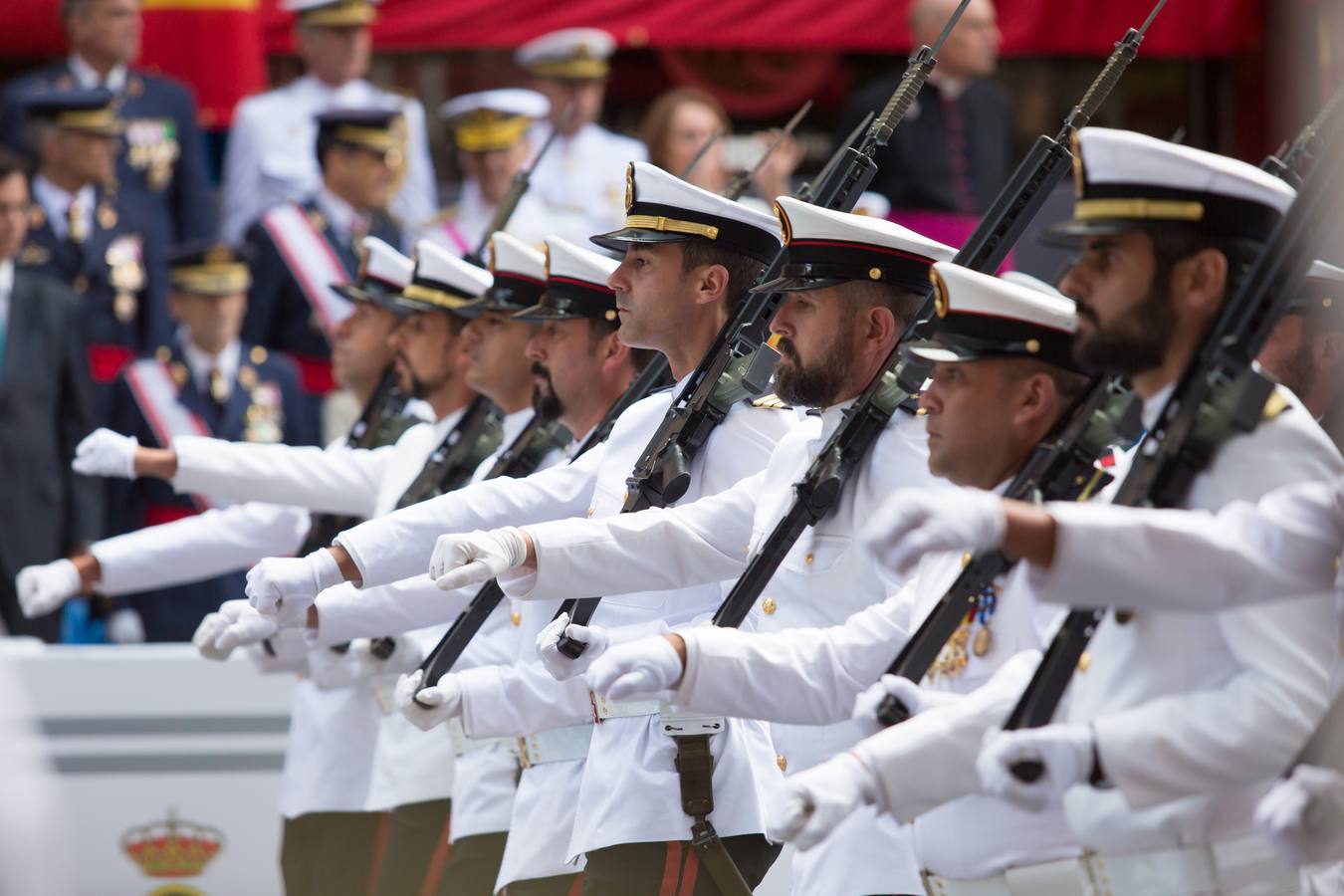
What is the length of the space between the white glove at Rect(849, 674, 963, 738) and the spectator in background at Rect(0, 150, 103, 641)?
19.7ft

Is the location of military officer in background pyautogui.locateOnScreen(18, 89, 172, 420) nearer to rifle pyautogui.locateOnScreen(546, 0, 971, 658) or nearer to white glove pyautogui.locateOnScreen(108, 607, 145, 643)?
white glove pyautogui.locateOnScreen(108, 607, 145, 643)

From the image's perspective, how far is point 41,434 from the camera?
915 centimetres

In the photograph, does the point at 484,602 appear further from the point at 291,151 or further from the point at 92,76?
the point at 92,76

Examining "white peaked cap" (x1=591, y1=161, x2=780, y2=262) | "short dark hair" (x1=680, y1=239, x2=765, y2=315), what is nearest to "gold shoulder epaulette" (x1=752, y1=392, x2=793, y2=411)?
"short dark hair" (x1=680, y1=239, x2=765, y2=315)

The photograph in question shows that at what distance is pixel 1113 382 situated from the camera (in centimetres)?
398

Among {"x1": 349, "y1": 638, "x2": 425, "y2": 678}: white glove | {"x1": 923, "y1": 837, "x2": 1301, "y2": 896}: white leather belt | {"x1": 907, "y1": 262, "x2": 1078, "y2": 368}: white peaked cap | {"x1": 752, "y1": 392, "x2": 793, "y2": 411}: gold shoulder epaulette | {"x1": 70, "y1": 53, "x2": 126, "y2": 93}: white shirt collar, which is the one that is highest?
{"x1": 907, "y1": 262, "x2": 1078, "y2": 368}: white peaked cap

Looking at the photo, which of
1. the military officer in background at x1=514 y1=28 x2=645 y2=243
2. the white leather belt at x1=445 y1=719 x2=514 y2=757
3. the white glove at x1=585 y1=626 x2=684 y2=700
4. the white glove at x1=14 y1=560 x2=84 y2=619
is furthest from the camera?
the military officer in background at x1=514 y1=28 x2=645 y2=243

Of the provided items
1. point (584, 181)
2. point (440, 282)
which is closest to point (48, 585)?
point (440, 282)

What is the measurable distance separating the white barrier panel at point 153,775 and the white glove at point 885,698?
14.8ft

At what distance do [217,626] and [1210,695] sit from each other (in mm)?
3139

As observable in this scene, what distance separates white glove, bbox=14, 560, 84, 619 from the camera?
22.6 ft

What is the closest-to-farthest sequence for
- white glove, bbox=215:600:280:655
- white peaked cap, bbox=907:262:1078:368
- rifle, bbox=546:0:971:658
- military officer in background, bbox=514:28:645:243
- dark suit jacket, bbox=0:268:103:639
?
white peaked cap, bbox=907:262:1078:368, rifle, bbox=546:0:971:658, white glove, bbox=215:600:280:655, dark suit jacket, bbox=0:268:103:639, military officer in background, bbox=514:28:645:243

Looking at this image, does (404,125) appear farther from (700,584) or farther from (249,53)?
(700,584)

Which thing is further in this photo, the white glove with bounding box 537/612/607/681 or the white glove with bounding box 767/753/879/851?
the white glove with bounding box 537/612/607/681
